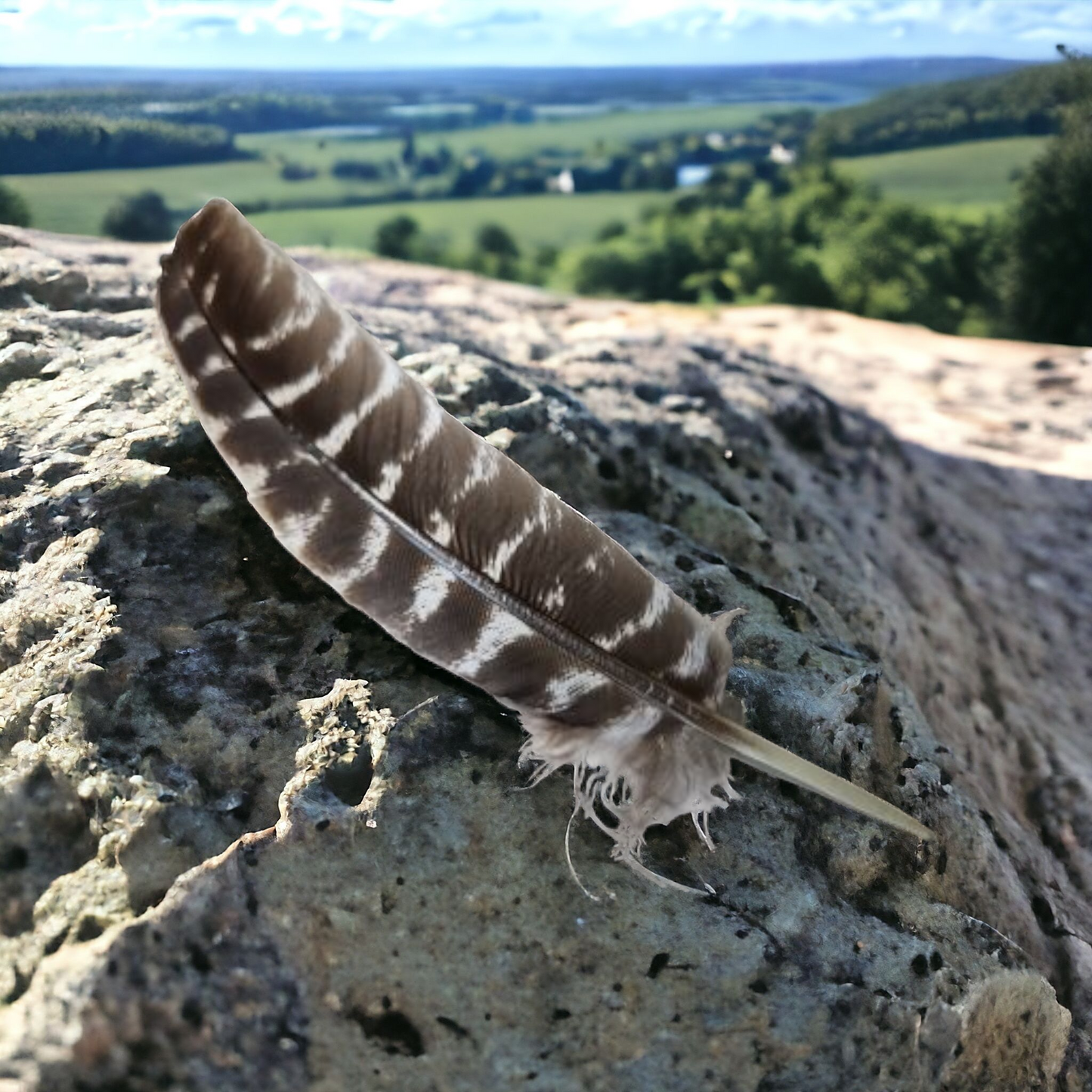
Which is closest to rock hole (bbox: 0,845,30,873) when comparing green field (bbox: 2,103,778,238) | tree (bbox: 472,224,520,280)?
green field (bbox: 2,103,778,238)

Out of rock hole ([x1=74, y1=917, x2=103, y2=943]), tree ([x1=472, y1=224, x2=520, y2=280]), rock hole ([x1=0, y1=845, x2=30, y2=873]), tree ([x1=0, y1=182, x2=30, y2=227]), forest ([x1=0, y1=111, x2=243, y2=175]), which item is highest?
forest ([x1=0, y1=111, x2=243, y2=175])

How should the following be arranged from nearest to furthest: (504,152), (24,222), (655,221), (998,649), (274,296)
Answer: (274,296), (998,649), (24,222), (504,152), (655,221)

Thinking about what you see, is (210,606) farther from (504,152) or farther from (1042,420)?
(504,152)

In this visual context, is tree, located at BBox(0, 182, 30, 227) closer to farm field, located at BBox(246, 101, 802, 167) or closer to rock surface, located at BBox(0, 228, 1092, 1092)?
rock surface, located at BBox(0, 228, 1092, 1092)

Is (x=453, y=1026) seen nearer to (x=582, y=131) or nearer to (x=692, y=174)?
(x=582, y=131)

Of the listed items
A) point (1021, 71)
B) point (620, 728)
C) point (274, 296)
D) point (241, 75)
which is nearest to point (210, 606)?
point (274, 296)

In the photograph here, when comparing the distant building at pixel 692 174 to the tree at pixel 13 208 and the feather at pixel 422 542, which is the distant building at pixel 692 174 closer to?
the tree at pixel 13 208

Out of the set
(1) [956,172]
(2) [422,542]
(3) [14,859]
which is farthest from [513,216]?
(3) [14,859]
